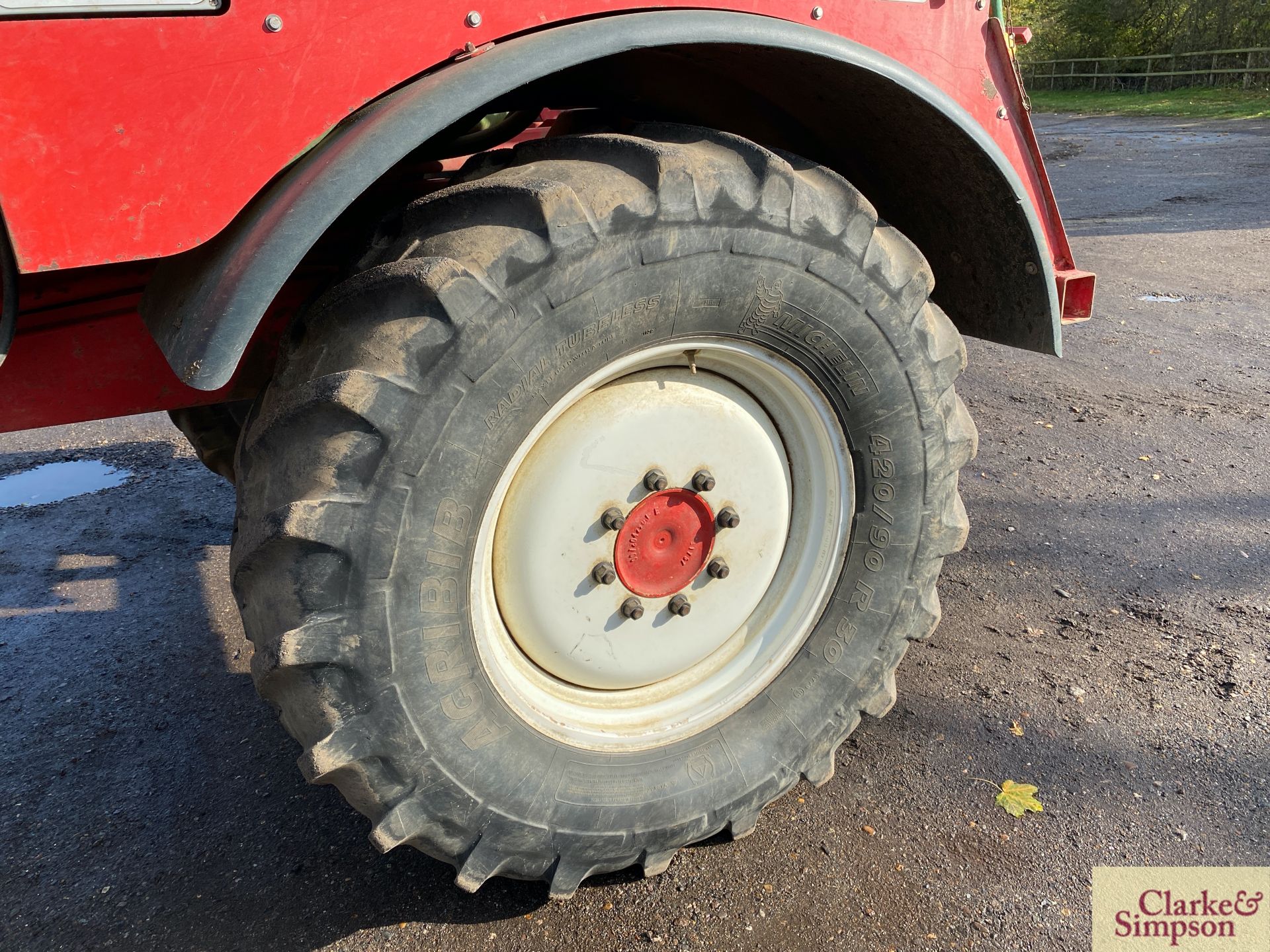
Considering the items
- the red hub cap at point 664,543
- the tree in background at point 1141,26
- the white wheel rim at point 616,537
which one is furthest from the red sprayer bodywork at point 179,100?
the tree in background at point 1141,26

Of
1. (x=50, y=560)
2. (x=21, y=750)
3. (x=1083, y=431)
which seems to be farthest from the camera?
(x=1083, y=431)

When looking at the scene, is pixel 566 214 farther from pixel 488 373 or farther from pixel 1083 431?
pixel 1083 431

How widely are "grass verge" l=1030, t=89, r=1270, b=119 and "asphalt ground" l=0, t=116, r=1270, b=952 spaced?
18.2 meters

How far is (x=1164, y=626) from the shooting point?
2.89 meters

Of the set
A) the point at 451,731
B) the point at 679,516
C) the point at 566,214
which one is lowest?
the point at 451,731

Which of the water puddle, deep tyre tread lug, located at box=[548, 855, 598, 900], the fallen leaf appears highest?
deep tyre tread lug, located at box=[548, 855, 598, 900]

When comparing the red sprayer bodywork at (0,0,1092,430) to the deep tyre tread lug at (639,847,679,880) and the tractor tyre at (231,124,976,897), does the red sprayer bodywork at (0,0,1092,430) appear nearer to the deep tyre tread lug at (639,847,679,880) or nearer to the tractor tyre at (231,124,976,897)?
the tractor tyre at (231,124,976,897)

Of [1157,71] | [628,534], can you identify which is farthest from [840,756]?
[1157,71]

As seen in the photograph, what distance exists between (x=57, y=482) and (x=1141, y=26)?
31.6 meters

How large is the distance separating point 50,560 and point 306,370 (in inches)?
99.5

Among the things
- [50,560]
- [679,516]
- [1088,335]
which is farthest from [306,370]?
[1088,335]

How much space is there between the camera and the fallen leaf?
2.21 m

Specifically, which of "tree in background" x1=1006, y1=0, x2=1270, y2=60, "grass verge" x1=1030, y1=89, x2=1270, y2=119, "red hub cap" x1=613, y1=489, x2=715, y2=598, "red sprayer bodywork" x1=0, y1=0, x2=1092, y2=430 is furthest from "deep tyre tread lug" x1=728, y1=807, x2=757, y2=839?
"tree in background" x1=1006, y1=0, x2=1270, y2=60

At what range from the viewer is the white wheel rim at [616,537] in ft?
5.70
